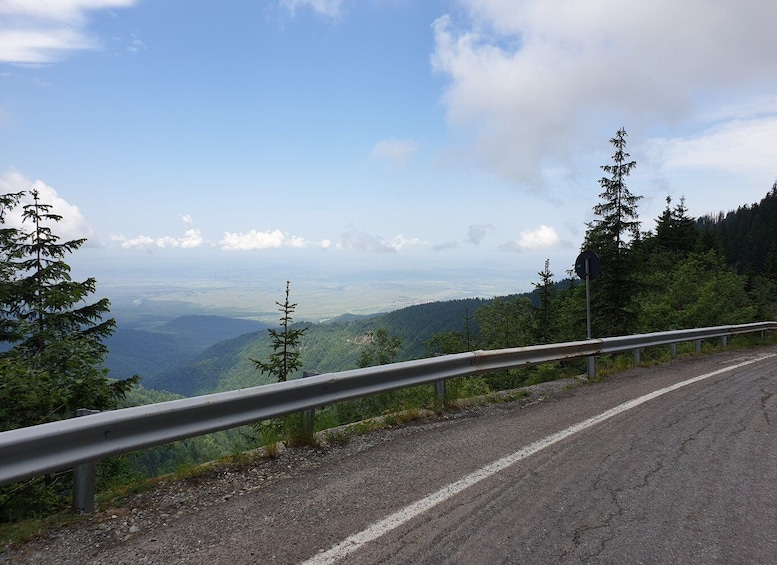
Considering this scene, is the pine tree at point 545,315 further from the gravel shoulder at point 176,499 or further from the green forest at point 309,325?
the gravel shoulder at point 176,499

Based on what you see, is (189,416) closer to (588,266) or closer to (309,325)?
(588,266)

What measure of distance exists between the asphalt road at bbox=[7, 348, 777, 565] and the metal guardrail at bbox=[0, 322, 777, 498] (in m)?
0.66

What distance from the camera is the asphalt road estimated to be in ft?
9.16

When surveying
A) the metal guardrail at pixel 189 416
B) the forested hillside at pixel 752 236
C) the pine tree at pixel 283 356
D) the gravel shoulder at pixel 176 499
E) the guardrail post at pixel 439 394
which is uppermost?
the forested hillside at pixel 752 236

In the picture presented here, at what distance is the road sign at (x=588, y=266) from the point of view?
Result: 35.6ft

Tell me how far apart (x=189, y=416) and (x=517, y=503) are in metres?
2.75

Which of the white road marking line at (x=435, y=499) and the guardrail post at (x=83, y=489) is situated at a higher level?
the guardrail post at (x=83, y=489)

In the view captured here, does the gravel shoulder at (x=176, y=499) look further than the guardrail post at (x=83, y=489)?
No

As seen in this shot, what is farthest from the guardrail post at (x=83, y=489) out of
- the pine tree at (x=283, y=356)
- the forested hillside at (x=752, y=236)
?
the forested hillside at (x=752, y=236)

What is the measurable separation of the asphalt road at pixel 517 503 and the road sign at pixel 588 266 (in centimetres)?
522

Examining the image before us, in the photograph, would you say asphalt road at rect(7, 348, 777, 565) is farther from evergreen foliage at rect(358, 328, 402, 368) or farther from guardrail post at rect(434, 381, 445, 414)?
evergreen foliage at rect(358, 328, 402, 368)

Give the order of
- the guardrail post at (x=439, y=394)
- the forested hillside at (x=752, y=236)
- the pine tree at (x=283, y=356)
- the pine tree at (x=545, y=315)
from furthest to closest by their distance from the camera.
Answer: the forested hillside at (x=752, y=236) → the pine tree at (x=545, y=315) → the pine tree at (x=283, y=356) → the guardrail post at (x=439, y=394)

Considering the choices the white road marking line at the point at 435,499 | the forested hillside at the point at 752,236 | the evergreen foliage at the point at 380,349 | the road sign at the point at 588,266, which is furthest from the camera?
the forested hillside at the point at 752,236

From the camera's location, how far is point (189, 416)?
3912mm
